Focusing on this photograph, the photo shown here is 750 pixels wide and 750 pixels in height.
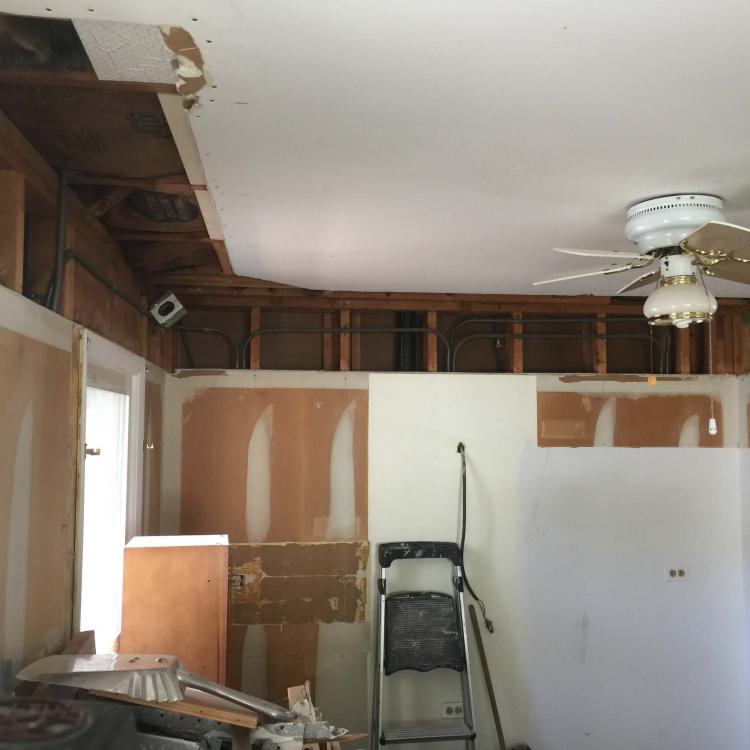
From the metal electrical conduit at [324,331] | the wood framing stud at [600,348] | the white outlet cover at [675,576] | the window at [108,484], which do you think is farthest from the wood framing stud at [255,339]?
the white outlet cover at [675,576]

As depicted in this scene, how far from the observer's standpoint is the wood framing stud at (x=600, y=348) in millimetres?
3531

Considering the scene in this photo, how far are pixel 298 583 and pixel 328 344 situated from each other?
1208 millimetres

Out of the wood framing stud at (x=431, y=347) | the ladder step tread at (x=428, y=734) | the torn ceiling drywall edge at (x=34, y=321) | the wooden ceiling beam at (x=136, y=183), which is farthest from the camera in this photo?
the wood framing stud at (x=431, y=347)

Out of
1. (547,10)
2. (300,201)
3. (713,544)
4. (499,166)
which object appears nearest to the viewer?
(547,10)

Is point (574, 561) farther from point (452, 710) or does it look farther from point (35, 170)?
point (35, 170)

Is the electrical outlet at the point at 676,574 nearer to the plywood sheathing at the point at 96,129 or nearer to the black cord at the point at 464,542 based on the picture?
the black cord at the point at 464,542

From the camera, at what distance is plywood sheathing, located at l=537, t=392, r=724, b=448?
11.3 feet

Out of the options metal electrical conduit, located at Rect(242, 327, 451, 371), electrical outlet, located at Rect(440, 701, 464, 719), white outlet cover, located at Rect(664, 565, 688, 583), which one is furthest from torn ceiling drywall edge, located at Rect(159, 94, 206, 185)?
white outlet cover, located at Rect(664, 565, 688, 583)

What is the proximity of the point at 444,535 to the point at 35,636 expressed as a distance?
213 centimetres

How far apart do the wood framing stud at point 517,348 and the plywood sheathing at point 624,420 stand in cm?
18

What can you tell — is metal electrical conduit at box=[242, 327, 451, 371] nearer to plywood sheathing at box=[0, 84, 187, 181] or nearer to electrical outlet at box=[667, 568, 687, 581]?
plywood sheathing at box=[0, 84, 187, 181]

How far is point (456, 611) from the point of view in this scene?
322 cm

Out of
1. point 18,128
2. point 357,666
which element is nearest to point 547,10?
point 18,128

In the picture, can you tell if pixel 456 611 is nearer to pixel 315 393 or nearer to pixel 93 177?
pixel 315 393
